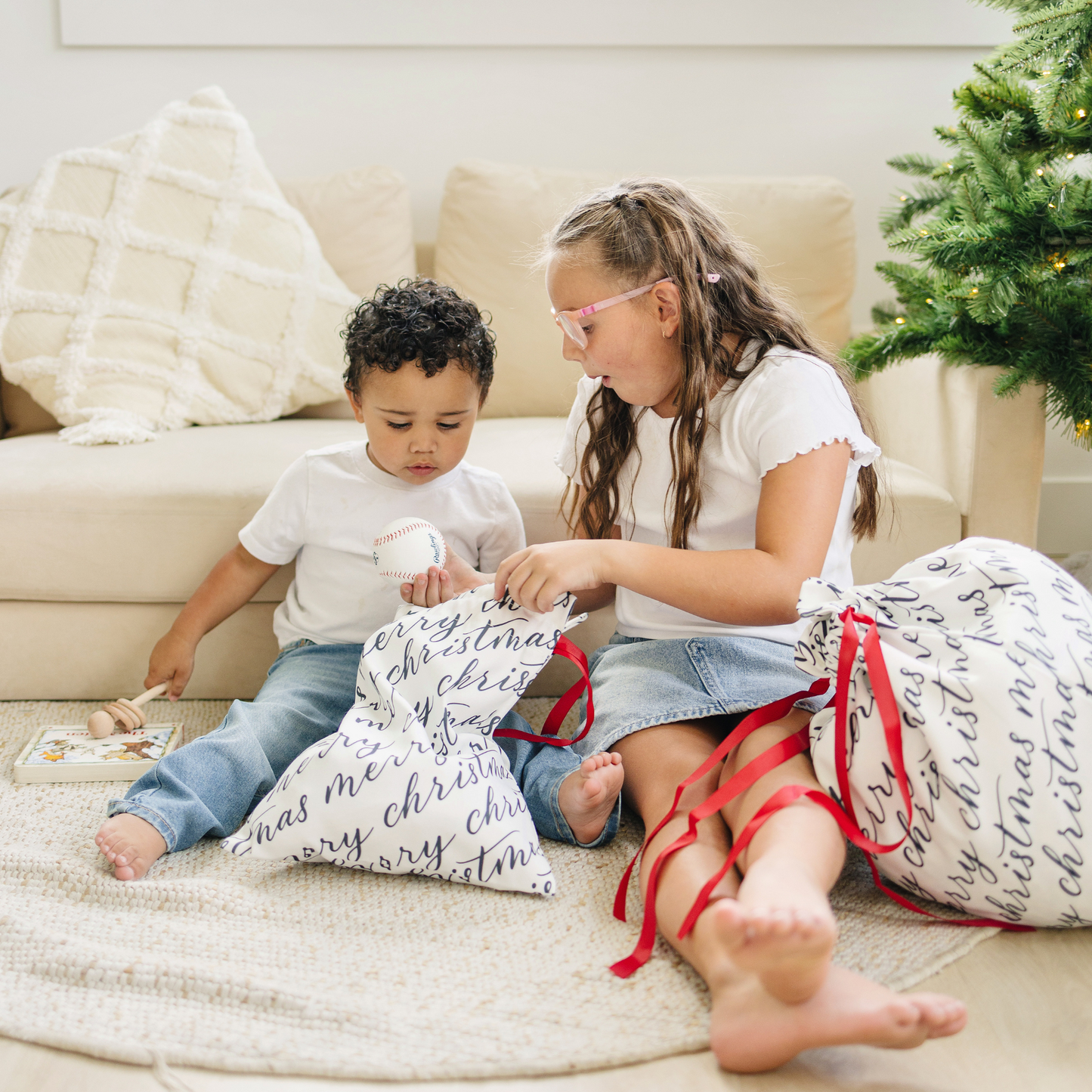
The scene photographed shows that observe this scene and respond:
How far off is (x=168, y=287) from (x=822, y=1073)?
1.57 m

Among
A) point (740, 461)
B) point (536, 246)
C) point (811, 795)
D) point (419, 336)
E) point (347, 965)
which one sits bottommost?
point (347, 965)

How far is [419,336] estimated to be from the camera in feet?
3.71

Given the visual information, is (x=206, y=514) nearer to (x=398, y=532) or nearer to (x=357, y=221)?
(x=398, y=532)

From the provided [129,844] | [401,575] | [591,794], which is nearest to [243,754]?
[129,844]

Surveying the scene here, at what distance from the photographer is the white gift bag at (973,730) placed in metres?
0.76

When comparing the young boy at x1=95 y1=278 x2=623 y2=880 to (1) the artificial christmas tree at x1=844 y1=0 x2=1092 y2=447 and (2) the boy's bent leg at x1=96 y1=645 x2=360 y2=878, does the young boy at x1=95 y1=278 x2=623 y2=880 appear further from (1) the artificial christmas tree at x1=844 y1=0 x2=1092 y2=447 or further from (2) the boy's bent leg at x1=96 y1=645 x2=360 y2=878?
(1) the artificial christmas tree at x1=844 y1=0 x2=1092 y2=447

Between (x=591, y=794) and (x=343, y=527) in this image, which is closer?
(x=591, y=794)

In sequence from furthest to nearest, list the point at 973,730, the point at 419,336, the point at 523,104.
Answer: the point at 523,104 < the point at 419,336 < the point at 973,730

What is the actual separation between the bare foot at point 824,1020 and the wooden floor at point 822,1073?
33 millimetres

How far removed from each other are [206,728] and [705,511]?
2.44 ft

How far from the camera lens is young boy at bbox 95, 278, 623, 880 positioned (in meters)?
0.99

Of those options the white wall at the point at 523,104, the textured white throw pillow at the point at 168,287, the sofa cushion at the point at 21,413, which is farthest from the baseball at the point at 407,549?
the white wall at the point at 523,104

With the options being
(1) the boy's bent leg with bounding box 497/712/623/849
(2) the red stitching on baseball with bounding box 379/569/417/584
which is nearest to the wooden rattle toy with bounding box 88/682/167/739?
(2) the red stitching on baseball with bounding box 379/569/417/584

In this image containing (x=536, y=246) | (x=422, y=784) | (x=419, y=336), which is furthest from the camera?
(x=536, y=246)
